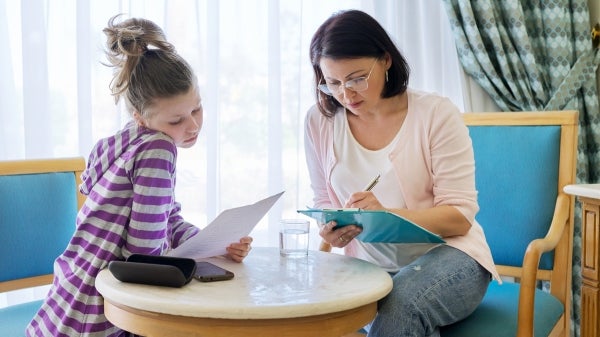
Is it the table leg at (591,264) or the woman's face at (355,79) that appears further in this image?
the table leg at (591,264)

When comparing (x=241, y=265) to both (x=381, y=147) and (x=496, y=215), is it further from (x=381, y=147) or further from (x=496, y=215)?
(x=496, y=215)

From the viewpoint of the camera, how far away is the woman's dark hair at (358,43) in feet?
6.35

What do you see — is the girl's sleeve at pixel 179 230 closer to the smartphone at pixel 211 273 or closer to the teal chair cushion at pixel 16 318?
the smartphone at pixel 211 273

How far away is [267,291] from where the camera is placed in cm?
150

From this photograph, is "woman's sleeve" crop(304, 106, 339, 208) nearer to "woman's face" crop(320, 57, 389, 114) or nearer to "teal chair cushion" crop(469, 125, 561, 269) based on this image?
"woman's face" crop(320, 57, 389, 114)

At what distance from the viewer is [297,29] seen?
2.83 metres

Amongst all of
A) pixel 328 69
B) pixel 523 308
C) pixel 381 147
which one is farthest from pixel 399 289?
pixel 328 69

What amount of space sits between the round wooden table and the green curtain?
65.8 inches

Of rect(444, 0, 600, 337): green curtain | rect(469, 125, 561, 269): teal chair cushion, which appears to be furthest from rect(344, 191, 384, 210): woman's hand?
rect(444, 0, 600, 337): green curtain

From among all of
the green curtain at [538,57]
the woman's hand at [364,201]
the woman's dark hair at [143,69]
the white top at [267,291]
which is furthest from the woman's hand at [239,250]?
the green curtain at [538,57]

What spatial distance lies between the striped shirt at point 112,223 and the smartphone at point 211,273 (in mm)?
112

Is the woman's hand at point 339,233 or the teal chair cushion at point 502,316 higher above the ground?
the woman's hand at point 339,233

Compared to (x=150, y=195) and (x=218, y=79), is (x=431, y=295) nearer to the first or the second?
(x=150, y=195)

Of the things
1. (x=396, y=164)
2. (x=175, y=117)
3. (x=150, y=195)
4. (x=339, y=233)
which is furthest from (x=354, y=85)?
(x=150, y=195)
